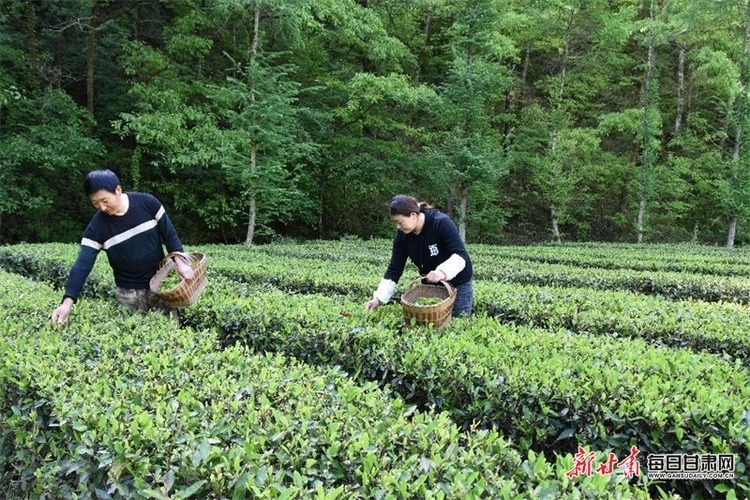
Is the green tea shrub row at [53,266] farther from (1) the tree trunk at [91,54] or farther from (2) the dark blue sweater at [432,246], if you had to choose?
(1) the tree trunk at [91,54]

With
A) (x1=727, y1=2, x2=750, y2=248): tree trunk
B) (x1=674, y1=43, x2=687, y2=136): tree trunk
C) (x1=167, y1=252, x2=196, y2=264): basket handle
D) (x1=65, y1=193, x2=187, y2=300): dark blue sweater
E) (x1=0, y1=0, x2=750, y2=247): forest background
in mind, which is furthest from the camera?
(x1=674, y1=43, x2=687, y2=136): tree trunk

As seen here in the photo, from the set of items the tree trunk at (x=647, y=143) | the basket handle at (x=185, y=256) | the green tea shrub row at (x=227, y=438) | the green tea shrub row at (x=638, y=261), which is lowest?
the green tea shrub row at (x=638, y=261)

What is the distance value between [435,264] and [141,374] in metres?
2.29

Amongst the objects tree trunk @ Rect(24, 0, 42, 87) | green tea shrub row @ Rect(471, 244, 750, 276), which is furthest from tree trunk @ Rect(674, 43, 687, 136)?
tree trunk @ Rect(24, 0, 42, 87)

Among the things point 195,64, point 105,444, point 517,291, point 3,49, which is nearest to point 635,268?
point 517,291

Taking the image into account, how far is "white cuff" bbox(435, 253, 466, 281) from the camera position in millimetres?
3811

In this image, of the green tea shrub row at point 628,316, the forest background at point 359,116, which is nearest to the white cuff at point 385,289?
the green tea shrub row at point 628,316

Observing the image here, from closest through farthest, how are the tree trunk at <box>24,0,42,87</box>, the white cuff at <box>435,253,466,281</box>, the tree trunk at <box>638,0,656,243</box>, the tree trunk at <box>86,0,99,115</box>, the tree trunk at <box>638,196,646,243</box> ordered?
the white cuff at <box>435,253,466,281</box> < the tree trunk at <box>24,0,42,87</box> < the tree trunk at <box>86,0,99,115</box> < the tree trunk at <box>638,0,656,243</box> < the tree trunk at <box>638,196,646,243</box>

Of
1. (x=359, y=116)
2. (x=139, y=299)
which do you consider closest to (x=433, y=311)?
(x=139, y=299)

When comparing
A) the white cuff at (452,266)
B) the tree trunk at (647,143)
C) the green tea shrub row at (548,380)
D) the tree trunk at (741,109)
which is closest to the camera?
the green tea shrub row at (548,380)

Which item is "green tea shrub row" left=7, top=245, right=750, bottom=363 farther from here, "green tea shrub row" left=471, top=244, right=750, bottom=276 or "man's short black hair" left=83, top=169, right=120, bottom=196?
"green tea shrub row" left=471, top=244, right=750, bottom=276

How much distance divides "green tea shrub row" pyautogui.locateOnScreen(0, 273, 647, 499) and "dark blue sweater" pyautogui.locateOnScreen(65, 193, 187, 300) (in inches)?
33.2

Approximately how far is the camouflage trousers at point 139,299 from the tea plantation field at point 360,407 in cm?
20

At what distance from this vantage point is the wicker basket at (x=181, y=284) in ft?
13.1
